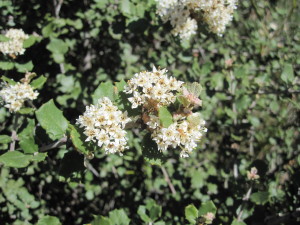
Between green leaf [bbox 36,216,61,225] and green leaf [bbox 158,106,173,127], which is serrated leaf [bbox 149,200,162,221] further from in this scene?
green leaf [bbox 158,106,173,127]

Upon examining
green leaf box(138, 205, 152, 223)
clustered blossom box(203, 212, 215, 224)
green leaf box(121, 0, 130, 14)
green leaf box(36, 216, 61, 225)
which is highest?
green leaf box(121, 0, 130, 14)

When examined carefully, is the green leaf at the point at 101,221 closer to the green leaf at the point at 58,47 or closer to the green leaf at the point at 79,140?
the green leaf at the point at 79,140

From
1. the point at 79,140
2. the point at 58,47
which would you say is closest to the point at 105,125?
the point at 79,140

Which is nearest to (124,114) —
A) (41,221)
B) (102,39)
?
(41,221)

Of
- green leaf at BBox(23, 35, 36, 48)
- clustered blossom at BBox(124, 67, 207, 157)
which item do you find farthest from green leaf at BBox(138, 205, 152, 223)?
green leaf at BBox(23, 35, 36, 48)

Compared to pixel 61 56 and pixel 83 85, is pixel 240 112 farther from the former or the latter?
pixel 61 56

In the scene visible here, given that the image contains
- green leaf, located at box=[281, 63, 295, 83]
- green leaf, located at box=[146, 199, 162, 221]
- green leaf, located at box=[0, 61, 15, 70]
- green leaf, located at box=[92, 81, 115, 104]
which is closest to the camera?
green leaf, located at box=[92, 81, 115, 104]

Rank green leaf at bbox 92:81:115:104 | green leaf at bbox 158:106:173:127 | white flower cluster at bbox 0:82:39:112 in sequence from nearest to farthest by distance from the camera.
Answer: green leaf at bbox 158:106:173:127, green leaf at bbox 92:81:115:104, white flower cluster at bbox 0:82:39:112

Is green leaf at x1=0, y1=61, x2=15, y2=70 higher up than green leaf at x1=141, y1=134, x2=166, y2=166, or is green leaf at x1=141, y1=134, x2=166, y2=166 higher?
green leaf at x1=141, y1=134, x2=166, y2=166
